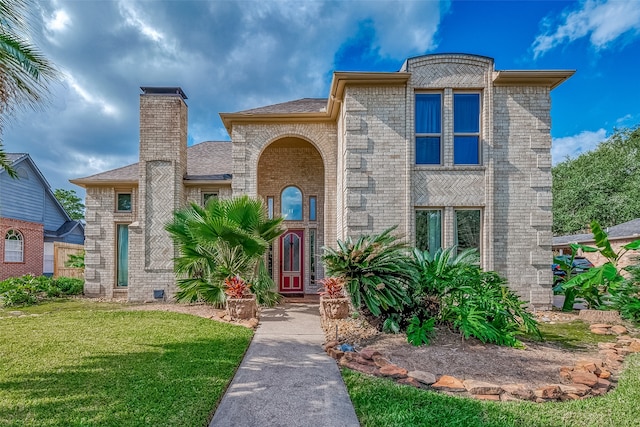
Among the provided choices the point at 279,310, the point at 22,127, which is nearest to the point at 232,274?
the point at 279,310

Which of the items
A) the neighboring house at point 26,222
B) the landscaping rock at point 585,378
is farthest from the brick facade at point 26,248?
the landscaping rock at point 585,378

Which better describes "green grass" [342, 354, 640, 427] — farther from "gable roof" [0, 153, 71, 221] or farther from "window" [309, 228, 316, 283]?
"gable roof" [0, 153, 71, 221]

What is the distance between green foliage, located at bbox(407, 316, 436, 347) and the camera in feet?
17.9

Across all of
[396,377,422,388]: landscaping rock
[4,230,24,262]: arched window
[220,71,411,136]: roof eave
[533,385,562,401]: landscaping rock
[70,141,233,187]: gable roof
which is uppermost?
[220,71,411,136]: roof eave

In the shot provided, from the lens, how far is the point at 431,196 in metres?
8.81

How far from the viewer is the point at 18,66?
183 inches

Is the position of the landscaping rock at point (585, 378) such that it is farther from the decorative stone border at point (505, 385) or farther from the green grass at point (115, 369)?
the green grass at point (115, 369)

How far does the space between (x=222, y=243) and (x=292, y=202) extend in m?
3.97

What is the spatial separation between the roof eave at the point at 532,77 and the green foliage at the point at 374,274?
5.50 metres

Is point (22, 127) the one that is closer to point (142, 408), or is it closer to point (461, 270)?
point (142, 408)

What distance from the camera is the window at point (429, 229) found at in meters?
8.91

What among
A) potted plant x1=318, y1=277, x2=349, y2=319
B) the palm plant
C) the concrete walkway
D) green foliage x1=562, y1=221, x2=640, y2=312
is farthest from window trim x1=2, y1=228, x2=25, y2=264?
green foliage x1=562, y1=221, x2=640, y2=312

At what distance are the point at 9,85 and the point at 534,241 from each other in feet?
36.1

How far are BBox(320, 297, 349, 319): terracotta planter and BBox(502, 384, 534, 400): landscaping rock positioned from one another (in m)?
3.85
